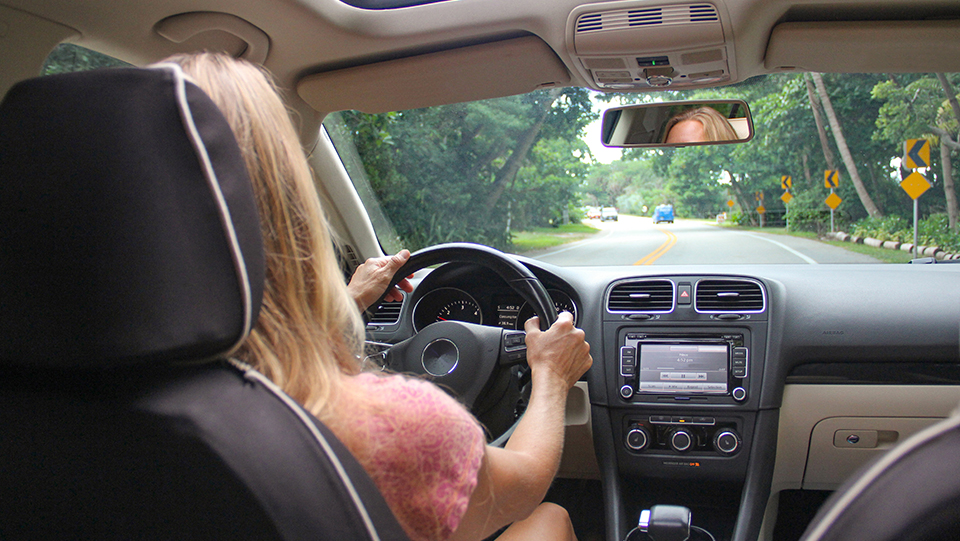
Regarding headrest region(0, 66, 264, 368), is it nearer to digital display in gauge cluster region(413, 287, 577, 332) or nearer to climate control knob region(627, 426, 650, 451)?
digital display in gauge cluster region(413, 287, 577, 332)

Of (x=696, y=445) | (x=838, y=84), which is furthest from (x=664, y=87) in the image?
(x=696, y=445)

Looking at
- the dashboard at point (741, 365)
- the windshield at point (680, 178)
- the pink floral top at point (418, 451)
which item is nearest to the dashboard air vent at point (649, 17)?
the windshield at point (680, 178)

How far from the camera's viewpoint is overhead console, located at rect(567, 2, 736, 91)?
2539mm

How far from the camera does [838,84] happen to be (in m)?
3.18

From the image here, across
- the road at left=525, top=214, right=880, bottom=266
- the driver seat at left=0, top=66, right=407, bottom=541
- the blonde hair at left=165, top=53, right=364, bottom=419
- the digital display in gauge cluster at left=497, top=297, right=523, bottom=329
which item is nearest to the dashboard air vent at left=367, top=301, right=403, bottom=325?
the digital display in gauge cluster at left=497, top=297, right=523, bottom=329

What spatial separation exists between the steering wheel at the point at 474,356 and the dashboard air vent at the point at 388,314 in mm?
349

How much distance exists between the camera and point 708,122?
3197 mm

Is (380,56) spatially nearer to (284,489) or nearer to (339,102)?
(339,102)

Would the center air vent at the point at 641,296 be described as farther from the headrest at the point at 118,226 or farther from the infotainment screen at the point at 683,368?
the headrest at the point at 118,226

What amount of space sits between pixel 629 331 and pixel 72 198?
2635mm

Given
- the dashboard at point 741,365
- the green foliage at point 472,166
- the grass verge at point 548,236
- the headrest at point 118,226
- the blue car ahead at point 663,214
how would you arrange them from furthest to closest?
the blue car ahead at point 663,214 < the grass verge at point 548,236 < the green foliage at point 472,166 < the dashboard at point 741,365 < the headrest at point 118,226

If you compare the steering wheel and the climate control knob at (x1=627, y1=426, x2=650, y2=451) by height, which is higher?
the steering wheel

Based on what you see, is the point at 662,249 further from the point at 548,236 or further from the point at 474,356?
the point at 474,356

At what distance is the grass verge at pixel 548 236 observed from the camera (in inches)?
149
